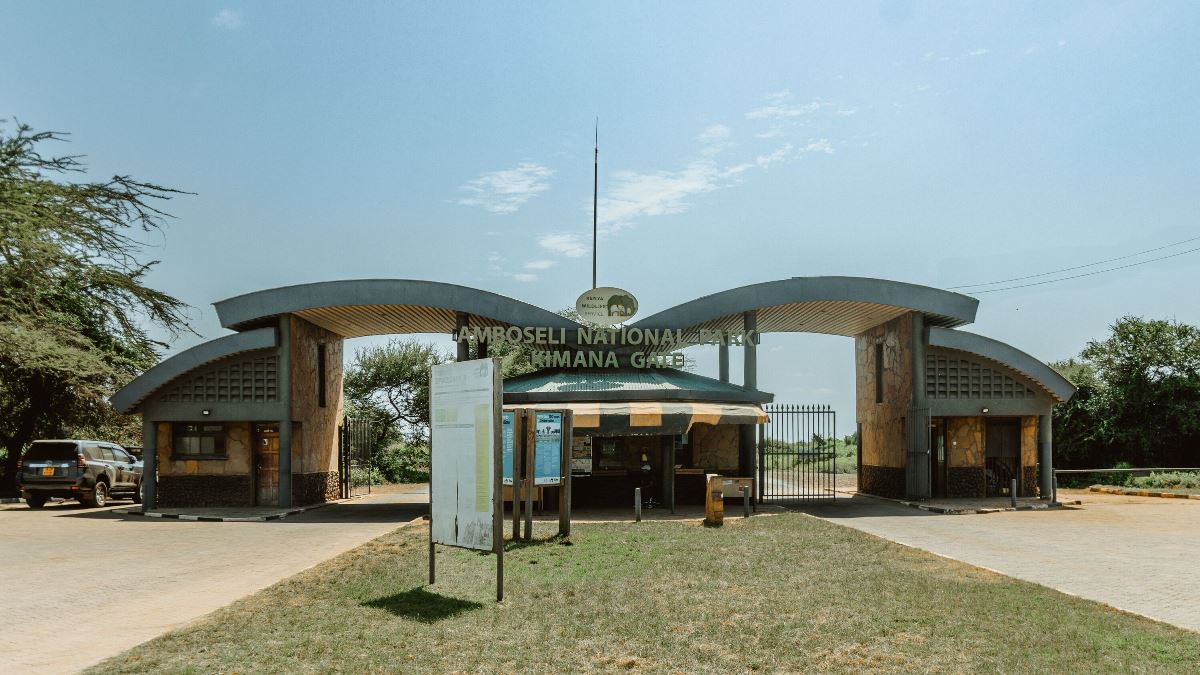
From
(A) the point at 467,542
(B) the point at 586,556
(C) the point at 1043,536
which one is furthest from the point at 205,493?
(C) the point at 1043,536

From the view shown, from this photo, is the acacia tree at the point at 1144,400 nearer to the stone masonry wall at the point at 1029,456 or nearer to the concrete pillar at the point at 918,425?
the stone masonry wall at the point at 1029,456

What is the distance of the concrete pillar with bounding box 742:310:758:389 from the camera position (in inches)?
941

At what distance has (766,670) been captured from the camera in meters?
7.58

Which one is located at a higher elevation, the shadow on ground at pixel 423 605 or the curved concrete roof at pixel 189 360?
the curved concrete roof at pixel 189 360

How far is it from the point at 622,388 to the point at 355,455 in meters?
20.2

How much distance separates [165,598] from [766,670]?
7386 millimetres

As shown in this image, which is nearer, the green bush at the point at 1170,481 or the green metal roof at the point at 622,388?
the green metal roof at the point at 622,388

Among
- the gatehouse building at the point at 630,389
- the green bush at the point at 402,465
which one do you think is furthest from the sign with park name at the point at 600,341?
the green bush at the point at 402,465

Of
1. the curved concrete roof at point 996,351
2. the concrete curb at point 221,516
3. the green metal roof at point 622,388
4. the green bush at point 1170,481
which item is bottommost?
the concrete curb at point 221,516

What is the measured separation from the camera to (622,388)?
22422 mm

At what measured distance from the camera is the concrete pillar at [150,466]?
76.5 ft

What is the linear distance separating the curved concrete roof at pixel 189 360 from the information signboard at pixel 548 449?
10.3 meters

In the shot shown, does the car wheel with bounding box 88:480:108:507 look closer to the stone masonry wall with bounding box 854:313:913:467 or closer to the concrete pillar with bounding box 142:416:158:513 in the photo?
the concrete pillar with bounding box 142:416:158:513

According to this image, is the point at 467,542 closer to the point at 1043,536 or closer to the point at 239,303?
the point at 1043,536
